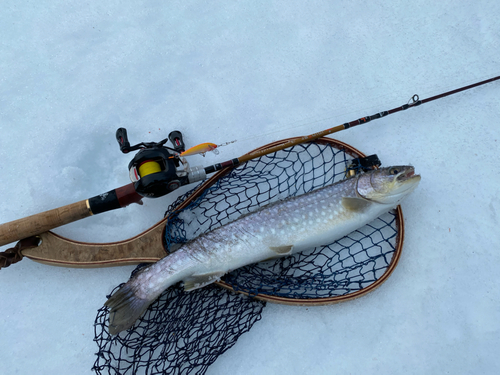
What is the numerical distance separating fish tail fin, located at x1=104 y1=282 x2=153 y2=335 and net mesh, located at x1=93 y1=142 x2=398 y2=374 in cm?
14

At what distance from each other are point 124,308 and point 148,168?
2.98 feet

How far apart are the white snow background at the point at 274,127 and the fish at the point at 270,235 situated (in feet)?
1.48

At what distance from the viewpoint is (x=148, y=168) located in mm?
2340

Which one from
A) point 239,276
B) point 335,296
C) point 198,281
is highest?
point 198,281

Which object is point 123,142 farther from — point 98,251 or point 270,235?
point 270,235

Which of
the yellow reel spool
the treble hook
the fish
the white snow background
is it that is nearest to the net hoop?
the fish

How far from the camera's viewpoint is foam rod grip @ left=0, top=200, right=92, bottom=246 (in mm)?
2418

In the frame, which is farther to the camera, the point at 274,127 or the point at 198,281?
the point at 274,127

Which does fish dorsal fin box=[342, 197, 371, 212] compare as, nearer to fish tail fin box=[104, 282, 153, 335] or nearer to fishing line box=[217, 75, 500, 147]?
fishing line box=[217, 75, 500, 147]

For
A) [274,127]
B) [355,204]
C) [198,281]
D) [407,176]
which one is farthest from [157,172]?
[407,176]

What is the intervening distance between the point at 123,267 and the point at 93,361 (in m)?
0.67

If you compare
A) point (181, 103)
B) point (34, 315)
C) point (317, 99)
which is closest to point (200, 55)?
point (181, 103)

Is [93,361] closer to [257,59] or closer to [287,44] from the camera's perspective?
[257,59]

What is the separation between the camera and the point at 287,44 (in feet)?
10.4
